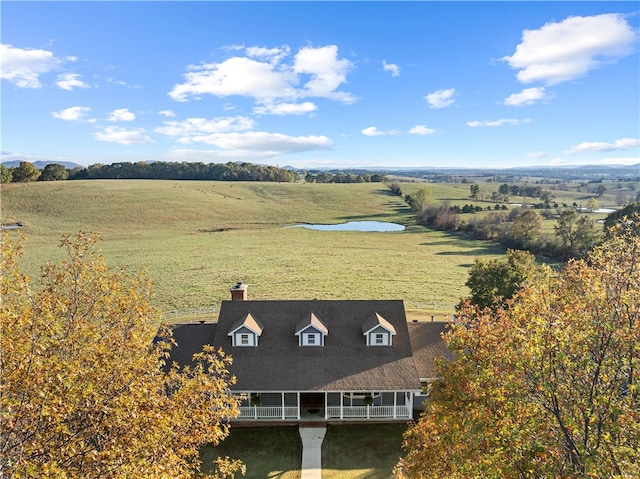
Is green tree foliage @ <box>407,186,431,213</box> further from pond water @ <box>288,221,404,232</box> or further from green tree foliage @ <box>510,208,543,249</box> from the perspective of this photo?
green tree foliage @ <box>510,208,543,249</box>

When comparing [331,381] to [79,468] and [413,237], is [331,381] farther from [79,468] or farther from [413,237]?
[413,237]

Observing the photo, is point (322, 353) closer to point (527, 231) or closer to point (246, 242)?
point (246, 242)

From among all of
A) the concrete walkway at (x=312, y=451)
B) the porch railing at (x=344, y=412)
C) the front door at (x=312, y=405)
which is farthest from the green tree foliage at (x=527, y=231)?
the concrete walkway at (x=312, y=451)

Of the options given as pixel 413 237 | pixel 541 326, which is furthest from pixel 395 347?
pixel 413 237

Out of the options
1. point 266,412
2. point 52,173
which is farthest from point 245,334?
point 52,173

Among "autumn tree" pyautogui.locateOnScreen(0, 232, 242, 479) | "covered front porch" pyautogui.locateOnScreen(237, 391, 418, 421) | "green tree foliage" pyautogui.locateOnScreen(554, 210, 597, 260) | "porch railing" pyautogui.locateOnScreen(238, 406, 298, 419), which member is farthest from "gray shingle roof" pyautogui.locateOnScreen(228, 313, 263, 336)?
"green tree foliage" pyautogui.locateOnScreen(554, 210, 597, 260)
